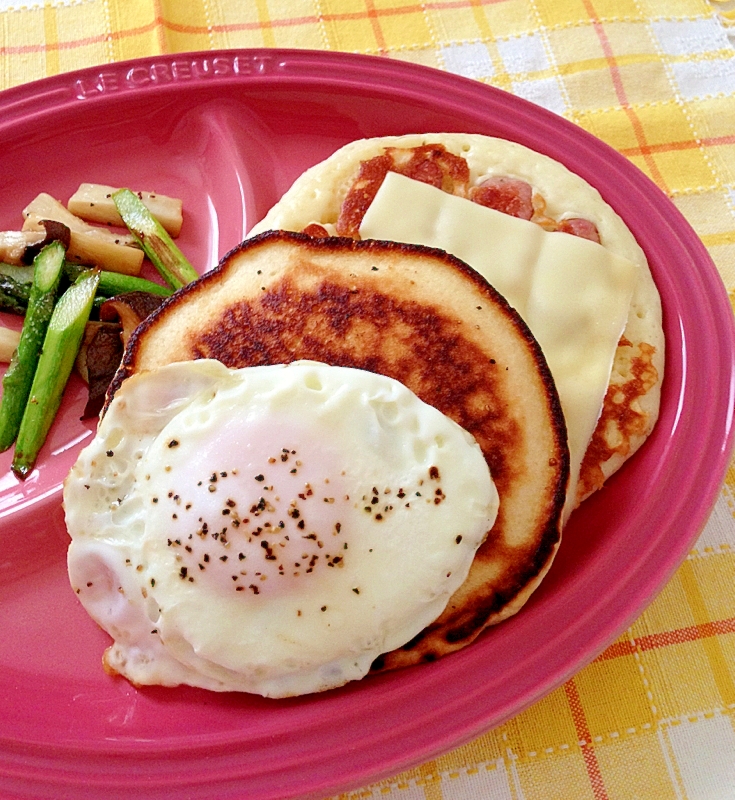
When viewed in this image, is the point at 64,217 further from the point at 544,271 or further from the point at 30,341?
the point at 544,271

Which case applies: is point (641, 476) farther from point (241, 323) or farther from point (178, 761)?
point (178, 761)

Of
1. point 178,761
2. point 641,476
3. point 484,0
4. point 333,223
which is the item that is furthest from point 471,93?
point 178,761

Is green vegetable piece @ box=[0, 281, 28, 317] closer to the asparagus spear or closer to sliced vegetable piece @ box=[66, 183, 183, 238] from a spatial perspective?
the asparagus spear

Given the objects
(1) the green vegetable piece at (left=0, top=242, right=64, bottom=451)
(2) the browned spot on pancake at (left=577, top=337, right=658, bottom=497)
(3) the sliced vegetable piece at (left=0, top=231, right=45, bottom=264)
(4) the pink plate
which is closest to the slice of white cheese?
(2) the browned spot on pancake at (left=577, top=337, right=658, bottom=497)

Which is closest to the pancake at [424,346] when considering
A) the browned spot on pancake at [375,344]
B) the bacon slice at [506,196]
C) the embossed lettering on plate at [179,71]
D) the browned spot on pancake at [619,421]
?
the browned spot on pancake at [375,344]

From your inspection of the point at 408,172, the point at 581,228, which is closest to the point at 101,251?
the point at 408,172

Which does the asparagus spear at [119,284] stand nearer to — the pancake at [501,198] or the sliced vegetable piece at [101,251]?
the sliced vegetable piece at [101,251]

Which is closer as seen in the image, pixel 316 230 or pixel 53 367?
pixel 316 230
